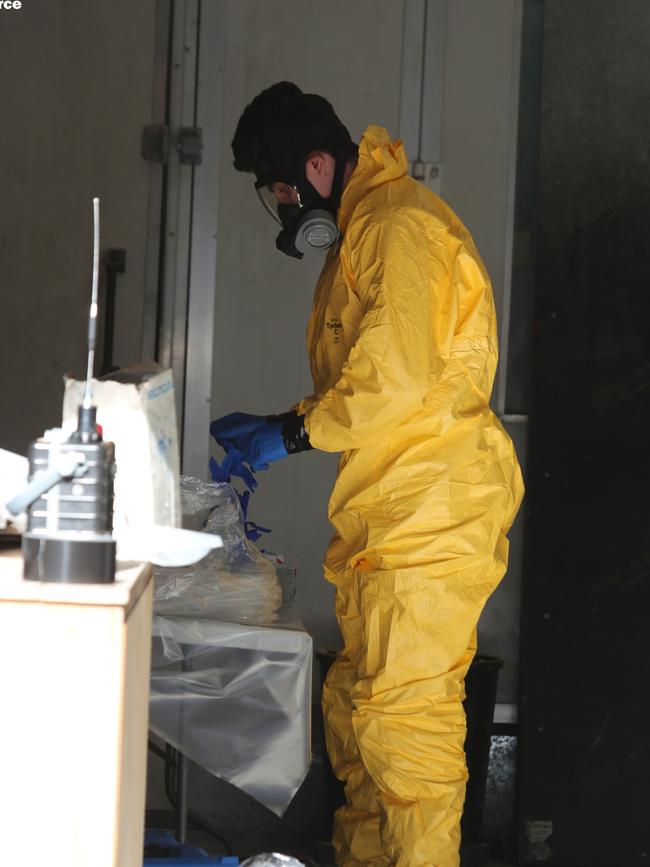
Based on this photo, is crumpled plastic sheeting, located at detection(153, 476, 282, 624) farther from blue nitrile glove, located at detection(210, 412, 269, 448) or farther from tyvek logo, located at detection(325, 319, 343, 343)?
tyvek logo, located at detection(325, 319, 343, 343)

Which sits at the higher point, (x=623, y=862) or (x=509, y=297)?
(x=509, y=297)

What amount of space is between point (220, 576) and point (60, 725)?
86 cm

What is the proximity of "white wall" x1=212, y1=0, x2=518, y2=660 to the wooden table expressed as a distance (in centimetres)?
211

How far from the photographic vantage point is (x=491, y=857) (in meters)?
3.09

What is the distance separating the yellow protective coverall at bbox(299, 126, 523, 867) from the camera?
84.5 inches

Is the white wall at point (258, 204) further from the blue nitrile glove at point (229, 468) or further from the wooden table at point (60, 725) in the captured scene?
the wooden table at point (60, 725)

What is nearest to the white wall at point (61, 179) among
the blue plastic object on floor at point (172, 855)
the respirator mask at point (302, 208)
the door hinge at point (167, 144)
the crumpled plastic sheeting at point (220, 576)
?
the door hinge at point (167, 144)

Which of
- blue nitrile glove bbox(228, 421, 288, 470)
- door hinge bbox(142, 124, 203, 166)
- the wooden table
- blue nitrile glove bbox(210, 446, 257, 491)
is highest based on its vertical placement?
door hinge bbox(142, 124, 203, 166)

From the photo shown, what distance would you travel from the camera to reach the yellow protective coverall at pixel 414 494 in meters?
2.15

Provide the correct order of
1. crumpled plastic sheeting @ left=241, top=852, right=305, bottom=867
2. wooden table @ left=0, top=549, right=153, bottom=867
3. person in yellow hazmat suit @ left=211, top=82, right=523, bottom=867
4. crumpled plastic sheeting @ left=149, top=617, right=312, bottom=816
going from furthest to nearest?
person in yellow hazmat suit @ left=211, top=82, right=523, bottom=867, crumpled plastic sheeting @ left=149, top=617, right=312, bottom=816, crumpled plastic sheeting @ left=241, top=852, right=305, bottom=867, wooden table @ left=0, top=549, right=153, bottom=867

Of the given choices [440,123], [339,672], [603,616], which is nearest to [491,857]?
[603,616]

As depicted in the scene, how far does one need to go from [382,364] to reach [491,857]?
5.38 feet

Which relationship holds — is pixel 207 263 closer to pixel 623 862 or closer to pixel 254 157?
pixel 254 157

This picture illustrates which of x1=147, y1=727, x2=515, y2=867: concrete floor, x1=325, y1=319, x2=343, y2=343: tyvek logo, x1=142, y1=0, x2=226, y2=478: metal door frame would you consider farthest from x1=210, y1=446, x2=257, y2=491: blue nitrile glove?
x1=147, y1=727, x2=515, y2=867: concrete floor
